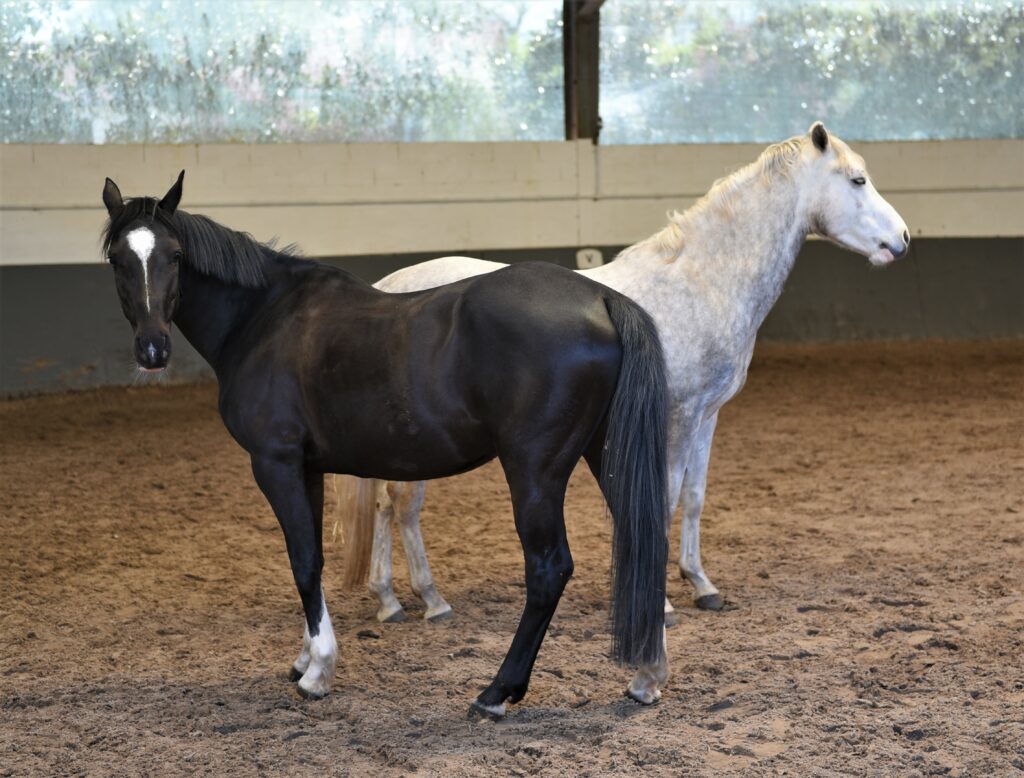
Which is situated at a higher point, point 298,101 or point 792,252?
point 298,101

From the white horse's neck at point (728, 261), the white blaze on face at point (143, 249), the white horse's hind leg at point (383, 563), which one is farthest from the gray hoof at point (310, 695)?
the white horse's neck at point (728, 261)

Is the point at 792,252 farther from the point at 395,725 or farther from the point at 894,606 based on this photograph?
the point at 395,725

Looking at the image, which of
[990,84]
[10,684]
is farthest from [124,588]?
[990,84]

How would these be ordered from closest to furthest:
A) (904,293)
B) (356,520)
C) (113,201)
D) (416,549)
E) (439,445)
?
(439,445) → (113,201) → (356,520) → (416,549) → (904,293)

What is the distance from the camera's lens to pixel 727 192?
4164 millimetres

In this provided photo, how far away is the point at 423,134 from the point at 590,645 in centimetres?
758

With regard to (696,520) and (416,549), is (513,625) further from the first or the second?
(696,520)

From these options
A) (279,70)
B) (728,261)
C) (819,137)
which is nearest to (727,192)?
(728,261)

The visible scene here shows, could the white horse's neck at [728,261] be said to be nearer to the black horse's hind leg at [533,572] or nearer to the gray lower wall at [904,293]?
the black horse's hind leg at [533,572]

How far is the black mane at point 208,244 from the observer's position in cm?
334

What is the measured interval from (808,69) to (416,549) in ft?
28.9

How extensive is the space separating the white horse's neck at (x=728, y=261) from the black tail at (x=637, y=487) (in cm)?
94

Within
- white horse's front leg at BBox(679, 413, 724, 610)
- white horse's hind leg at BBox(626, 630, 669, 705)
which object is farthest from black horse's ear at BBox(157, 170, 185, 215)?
white horse's front leg at BBox(679, 413, 724, 610)

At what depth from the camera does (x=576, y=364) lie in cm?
306
